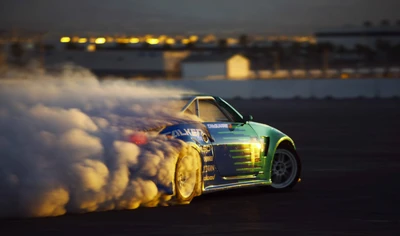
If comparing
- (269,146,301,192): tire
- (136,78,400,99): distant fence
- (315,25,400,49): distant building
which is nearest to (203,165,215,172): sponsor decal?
(269,146,301,192): tire

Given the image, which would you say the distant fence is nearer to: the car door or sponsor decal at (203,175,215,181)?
the car door

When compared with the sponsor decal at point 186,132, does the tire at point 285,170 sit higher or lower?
lower

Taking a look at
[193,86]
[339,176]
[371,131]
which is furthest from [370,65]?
[339,176]

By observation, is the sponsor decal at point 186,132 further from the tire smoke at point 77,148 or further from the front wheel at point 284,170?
the front wheel at point 284,170

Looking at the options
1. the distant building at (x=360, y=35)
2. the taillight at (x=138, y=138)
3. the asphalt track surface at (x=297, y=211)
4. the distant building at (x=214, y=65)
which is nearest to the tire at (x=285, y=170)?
the asphalt track surface at (x=297, y=211)

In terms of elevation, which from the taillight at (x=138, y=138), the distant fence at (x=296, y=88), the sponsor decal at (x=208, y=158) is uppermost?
the distant fence at (x=296, y=88)

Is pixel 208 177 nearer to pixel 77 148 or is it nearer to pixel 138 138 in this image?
pixel 138 138

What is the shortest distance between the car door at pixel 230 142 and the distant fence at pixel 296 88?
35199 millimetres

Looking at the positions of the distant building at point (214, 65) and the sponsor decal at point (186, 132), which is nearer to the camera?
the sponsor decal at point (186, 132)

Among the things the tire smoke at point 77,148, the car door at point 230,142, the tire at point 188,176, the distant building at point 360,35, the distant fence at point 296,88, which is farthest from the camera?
the distant building at point 360,35

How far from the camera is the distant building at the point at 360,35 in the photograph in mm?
140750

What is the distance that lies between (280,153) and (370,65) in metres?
60.5

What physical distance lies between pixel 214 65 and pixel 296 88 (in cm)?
3363

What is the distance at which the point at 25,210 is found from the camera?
9.55 m
